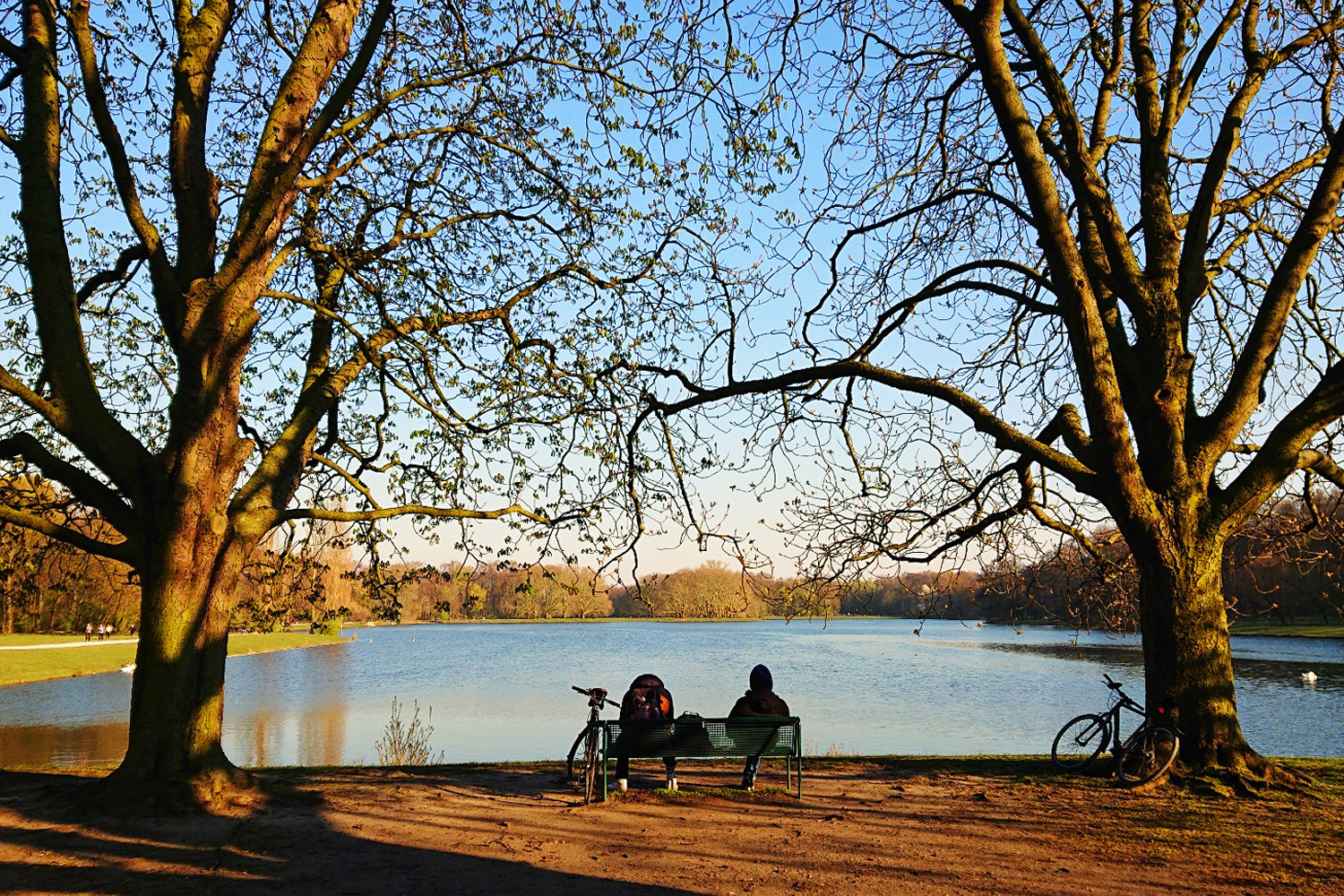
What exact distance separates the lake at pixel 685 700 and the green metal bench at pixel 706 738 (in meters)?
5.73

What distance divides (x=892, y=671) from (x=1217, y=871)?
2836cm

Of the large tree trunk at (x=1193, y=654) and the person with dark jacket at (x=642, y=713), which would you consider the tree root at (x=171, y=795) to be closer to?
the person with dark jacket at (x=642, y=713)

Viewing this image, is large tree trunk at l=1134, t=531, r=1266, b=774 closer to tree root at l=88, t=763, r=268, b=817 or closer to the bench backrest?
the bench backrest

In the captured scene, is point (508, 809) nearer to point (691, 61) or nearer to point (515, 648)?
point (691, 61)

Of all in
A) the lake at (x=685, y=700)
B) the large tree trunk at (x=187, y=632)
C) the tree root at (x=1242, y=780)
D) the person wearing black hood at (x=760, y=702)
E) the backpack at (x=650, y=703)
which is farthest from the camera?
the lake at (x=685, y=700)

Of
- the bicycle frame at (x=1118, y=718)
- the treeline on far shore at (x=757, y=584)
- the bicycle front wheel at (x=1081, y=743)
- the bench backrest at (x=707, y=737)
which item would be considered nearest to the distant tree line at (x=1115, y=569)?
the treeline on far shore at (x=757, y=584)

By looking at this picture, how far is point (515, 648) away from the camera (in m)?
54.8

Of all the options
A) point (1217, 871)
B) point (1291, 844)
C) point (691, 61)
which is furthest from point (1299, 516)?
point (691, 61)

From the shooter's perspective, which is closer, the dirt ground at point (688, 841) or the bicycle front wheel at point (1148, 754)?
the dirt ground at point (688, 841)

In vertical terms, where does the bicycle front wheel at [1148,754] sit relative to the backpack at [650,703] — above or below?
below

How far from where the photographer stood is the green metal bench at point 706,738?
7.23 m

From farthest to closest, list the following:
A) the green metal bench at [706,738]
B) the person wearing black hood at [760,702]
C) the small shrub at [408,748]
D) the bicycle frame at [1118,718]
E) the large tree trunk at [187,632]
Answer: the small shrub at [408,748], the person wearing black hood at [760,702], the bicycle frame at [1118,718], the green metal bench at [706,738], the large tree trunk at [187,632]

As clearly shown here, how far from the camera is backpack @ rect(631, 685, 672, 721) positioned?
7523mm

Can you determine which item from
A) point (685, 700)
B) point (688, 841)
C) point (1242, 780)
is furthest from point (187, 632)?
point (685, 700)
